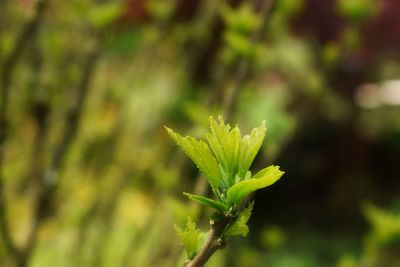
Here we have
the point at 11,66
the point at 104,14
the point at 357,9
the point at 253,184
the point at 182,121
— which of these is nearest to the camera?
the point at 253,184

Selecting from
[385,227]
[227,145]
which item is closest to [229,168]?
[227,145]

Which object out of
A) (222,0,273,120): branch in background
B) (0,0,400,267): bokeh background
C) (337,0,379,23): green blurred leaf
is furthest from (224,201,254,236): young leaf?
(337,0,379,23): green blurred leaf

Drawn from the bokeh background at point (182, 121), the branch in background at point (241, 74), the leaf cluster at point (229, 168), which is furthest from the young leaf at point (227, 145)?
the branch in background at point (241, 74)

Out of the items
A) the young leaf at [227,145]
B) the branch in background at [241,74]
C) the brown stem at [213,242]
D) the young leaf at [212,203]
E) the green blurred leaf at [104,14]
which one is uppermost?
the young leaf at [227,145]

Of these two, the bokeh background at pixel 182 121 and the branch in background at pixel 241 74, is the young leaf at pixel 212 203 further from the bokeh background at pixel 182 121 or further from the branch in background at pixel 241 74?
the branch in background at pixel 241 74

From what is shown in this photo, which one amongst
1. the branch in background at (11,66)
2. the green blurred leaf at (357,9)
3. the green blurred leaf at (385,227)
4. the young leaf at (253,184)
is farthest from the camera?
the green blurred leaf at (357,9)

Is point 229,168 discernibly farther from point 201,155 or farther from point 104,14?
point 104,14
